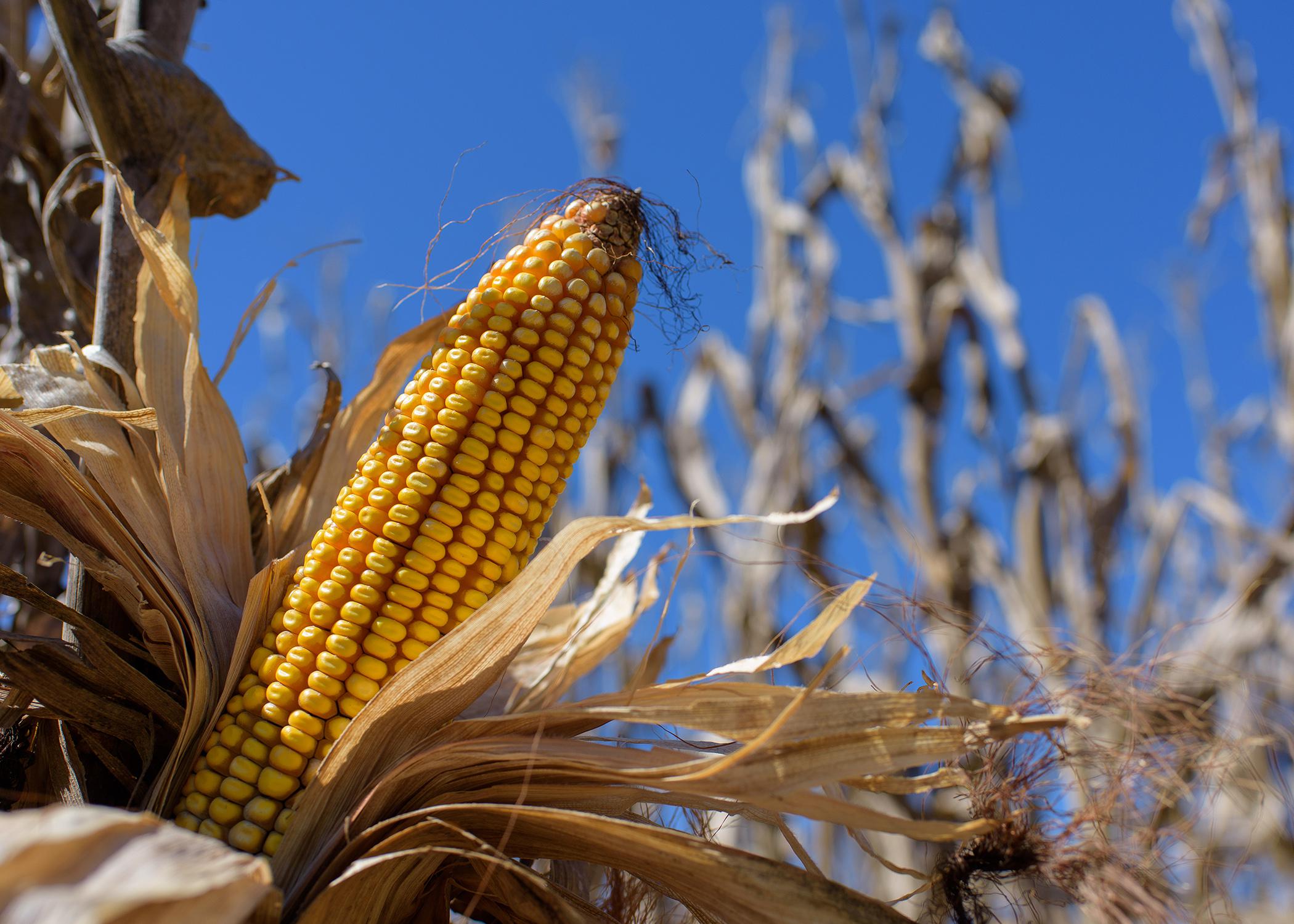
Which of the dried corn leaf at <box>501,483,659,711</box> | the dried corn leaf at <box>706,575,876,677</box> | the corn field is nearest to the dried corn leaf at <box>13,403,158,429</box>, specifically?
the corn field

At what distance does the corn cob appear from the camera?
1.02 m

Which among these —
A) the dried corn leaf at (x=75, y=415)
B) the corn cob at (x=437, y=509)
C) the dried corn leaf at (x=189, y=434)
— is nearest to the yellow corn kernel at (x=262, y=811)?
the corn cob at (x=437, y=509)

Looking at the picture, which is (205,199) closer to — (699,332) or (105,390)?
(105,390)

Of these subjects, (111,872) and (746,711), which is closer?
(111,872)

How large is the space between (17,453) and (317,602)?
1.25 feet

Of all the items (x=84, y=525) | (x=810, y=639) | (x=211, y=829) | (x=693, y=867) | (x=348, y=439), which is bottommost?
(x=211, y=829)

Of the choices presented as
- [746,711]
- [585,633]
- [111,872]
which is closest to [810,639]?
[746,711]

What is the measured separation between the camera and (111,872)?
23.1 inches

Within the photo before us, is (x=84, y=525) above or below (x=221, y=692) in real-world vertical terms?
above

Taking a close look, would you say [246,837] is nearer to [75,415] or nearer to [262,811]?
[262,811]

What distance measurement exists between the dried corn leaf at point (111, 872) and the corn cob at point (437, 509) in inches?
14.1

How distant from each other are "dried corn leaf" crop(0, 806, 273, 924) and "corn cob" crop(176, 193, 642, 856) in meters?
0.36

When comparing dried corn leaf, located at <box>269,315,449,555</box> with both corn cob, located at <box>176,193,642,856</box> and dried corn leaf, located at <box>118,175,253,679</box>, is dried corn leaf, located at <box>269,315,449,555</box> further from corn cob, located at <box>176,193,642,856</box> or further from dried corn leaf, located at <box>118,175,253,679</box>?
corn cob, located at <box>176,193,642,856</box>

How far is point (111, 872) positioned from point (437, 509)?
0.55m
